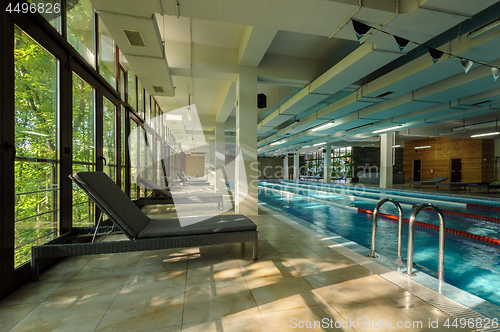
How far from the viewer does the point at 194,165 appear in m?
28.8

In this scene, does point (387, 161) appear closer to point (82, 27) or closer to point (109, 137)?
point (109, 137)

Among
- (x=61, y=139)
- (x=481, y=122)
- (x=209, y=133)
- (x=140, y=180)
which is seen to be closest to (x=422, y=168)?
(x=481, y=122)

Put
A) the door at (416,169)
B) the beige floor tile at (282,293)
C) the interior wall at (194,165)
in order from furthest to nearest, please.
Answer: the interior wall at (194,165)
the door at (416,169)
the beige floor tile at (282,293)

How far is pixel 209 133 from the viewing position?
14.5 m

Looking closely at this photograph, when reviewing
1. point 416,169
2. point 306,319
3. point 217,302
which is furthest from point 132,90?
point 416,169

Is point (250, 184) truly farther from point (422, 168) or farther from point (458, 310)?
point (422, 168)

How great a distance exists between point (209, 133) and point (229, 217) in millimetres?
12170

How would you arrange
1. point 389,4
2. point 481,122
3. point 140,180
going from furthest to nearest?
point 481,122 → point 140,180 → point 389,4

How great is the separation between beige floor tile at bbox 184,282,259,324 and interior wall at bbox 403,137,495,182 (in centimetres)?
1795

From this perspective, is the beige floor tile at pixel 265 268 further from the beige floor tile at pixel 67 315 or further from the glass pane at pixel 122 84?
the glass pane at pixel 122 84

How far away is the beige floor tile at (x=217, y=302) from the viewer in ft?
5.15

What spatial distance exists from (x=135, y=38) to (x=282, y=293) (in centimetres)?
356

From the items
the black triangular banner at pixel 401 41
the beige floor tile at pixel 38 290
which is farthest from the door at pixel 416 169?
the beige floor tile at pixel 38 290

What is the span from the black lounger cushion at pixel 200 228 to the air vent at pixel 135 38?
2.45 m
